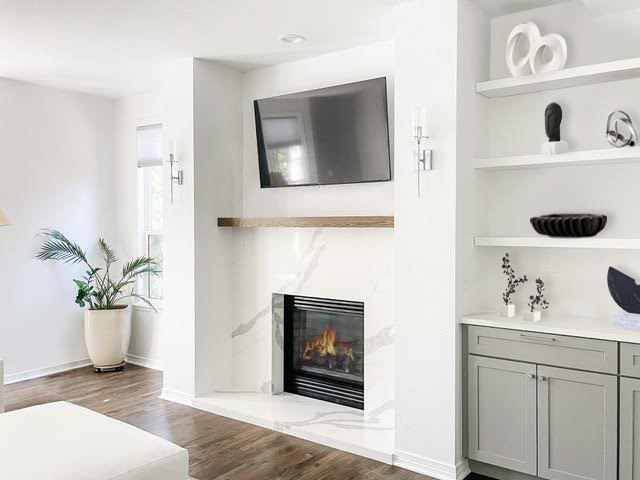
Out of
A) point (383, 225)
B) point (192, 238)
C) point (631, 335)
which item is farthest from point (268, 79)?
point (631, 335)

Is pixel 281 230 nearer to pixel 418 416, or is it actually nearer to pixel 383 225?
pixel 383 225

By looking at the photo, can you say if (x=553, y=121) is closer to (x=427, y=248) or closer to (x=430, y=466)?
(x=427, y=248)

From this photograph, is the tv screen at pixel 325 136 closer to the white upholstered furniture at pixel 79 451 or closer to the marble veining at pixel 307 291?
the marble veining at pixel 307 291

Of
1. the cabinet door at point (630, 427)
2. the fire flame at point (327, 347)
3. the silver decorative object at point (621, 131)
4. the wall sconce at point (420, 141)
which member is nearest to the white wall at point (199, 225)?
the fire flame at point (327, 347)

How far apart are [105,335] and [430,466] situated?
3285 mm

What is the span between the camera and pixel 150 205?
5.44 meters

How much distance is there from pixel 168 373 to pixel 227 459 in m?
1.34

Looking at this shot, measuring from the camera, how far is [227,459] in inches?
129

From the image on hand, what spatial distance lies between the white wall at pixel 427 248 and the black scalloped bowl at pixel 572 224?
0.51 metres

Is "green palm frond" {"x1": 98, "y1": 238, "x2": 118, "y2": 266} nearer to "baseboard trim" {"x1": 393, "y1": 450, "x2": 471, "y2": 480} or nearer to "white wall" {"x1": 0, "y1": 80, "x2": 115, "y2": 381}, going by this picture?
"white wall" {"x1": 0, "y1": 80, "x2": 115, "y2": 381}

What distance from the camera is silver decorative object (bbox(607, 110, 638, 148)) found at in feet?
8.91

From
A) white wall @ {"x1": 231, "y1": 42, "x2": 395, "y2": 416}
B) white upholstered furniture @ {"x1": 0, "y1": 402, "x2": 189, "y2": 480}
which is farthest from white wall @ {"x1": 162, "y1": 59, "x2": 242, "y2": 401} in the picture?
white upholstered furniture @ {"x1": 0, "y1": 402, "x2": 189, "y2": 480}

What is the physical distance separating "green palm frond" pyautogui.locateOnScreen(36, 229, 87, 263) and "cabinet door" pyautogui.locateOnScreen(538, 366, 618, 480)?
4.17 meters

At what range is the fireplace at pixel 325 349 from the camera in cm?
406
